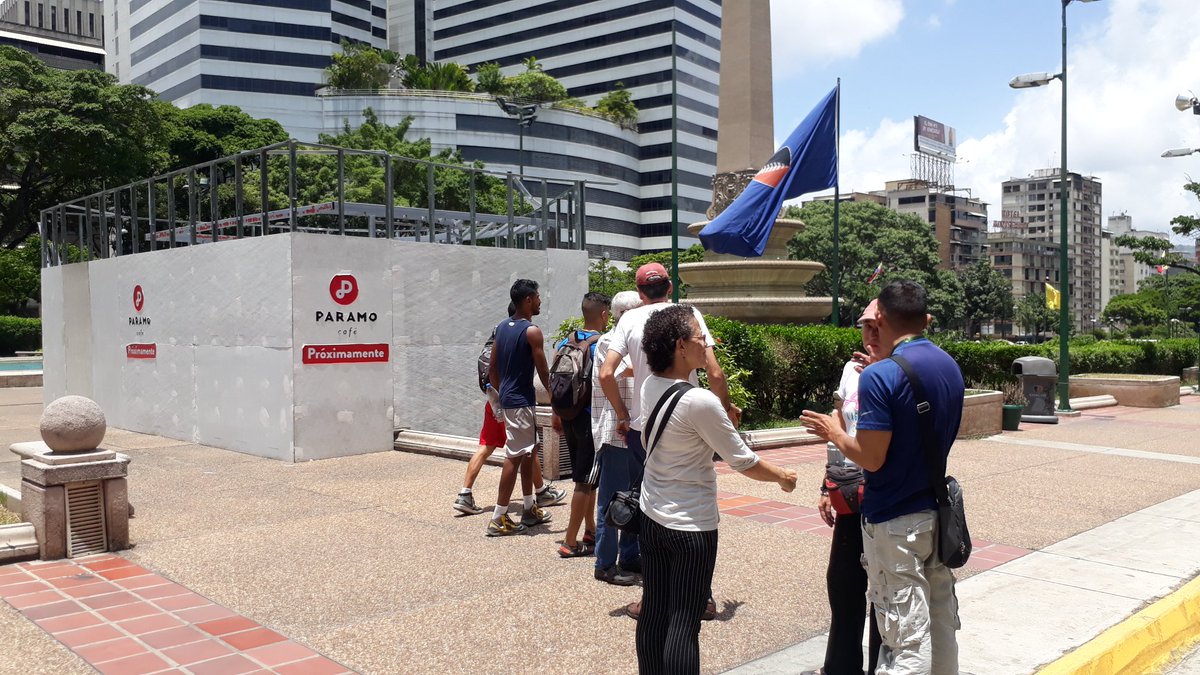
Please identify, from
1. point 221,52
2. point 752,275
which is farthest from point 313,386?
point 221,52

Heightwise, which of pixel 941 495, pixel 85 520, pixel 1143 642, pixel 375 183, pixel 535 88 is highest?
pixel 535 88

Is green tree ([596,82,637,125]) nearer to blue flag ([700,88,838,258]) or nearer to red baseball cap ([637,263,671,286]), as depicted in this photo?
blue flag ([700,88,838,258])

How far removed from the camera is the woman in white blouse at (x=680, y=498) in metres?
3.44

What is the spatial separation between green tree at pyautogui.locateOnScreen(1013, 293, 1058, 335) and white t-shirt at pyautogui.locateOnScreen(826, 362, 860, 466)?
356 feet

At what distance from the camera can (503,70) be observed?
10706 centimetres

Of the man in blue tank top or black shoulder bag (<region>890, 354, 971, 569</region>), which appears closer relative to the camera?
black shoulder bag (<region>890, 354, 971, 569</region>)

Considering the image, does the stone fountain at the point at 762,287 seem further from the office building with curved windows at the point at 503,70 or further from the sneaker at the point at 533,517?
the office building with curved windows at the point at 503,70

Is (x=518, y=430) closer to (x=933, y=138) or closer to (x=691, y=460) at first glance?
(x=691, y=460)

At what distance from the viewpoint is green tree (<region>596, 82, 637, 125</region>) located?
91938mm

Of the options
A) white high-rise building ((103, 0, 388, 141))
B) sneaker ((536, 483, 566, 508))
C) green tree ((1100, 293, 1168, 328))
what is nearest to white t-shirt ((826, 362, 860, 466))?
sneaker ((536, 483, 566, 508))

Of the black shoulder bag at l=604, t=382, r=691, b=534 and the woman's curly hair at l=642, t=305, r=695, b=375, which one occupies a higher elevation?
the woman's curly hair at l=642, t=305, r=695, b=375

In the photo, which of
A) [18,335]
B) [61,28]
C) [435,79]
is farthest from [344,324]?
[61,28]

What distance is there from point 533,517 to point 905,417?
4.40 m

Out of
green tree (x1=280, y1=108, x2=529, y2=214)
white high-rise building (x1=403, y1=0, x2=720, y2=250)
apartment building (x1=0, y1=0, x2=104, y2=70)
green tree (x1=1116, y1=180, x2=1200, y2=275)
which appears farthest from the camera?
apartment building (x1=0, y1=0, x2=104, y2=70)
